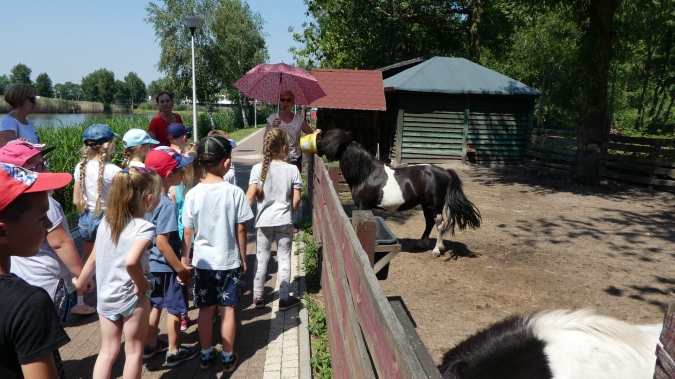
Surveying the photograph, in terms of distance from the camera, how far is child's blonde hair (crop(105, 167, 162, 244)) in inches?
98.9

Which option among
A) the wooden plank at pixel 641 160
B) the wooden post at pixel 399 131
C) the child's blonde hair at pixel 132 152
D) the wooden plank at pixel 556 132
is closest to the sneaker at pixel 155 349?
the child's blonde hair at pixel 132 152

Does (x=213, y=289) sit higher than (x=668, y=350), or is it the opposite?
(x=668, y=350)

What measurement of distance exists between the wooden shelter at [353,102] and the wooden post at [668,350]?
1255 cm

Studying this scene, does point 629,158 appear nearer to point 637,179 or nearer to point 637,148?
point 637,148

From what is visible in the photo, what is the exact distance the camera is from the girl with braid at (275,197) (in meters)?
4.00

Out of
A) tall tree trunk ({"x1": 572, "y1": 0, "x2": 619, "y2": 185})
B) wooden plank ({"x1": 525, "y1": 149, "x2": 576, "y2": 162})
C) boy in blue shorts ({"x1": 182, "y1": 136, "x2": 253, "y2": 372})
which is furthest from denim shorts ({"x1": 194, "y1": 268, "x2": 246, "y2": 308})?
wooden plank ({"x1": 525, "y1": 149, "x2": 576, "y2": 162})

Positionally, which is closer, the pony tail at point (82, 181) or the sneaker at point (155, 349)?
the sneaker at point (155, 349)

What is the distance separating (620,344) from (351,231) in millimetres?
1337

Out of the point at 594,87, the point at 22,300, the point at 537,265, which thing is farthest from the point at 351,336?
the point at 594,87

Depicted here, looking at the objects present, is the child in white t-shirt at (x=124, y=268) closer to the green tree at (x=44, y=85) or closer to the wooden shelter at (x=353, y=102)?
the wooden shelter at (x=353, y=102)

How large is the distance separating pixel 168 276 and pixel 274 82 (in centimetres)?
361

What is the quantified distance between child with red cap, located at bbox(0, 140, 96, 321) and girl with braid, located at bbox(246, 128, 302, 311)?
1.53m

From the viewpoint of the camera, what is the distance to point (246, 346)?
3605mm

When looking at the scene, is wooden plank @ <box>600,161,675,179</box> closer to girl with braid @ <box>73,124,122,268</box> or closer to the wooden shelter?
the wooden shelter
